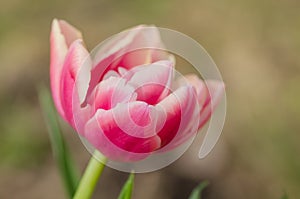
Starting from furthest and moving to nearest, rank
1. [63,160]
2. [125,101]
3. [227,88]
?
1. [227,88]
2. [63,160]
3. [125,101]

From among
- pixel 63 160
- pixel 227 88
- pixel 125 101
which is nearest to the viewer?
pixel 125 101

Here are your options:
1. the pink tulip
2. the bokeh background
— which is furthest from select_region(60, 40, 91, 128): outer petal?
the bokeh background

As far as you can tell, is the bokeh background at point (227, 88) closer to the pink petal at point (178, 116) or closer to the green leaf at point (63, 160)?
the green leaf at point (63, 160)

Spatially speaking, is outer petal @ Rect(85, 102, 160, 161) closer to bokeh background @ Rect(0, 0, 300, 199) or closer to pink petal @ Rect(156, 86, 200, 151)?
pink petal @ Rect(156, 86, 200, 151)

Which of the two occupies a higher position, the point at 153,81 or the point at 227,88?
the point at 153,81

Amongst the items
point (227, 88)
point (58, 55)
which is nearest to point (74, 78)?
point (58, 55)

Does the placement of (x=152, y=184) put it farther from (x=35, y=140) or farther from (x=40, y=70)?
(x=40, y=70)

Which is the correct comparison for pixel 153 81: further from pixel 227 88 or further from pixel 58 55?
pixel 227 88
